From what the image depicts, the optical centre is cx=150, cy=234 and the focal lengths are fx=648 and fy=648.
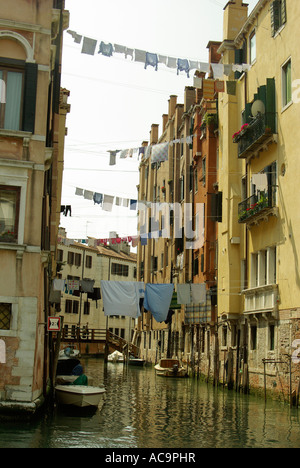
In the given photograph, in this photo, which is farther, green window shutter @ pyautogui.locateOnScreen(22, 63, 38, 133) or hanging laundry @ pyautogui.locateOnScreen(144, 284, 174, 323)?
hanging laundry @ pyautogui.locateOnScreen(144, 284, 174, 323)

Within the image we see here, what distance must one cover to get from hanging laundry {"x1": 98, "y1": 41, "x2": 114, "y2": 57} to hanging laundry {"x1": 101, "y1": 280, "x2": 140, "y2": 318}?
1815cm

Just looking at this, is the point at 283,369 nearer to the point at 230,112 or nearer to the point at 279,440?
the point at 279,440

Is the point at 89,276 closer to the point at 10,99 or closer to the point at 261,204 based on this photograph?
the point at 261,204

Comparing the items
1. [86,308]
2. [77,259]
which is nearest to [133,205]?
[77,259]

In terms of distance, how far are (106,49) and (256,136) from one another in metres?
8.77

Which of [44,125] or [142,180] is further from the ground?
[142,180]

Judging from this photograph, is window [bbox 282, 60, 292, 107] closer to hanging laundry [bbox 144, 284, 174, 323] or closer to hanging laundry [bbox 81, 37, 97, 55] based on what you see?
hanging laundry [bbox 81, 37, 97, 55]

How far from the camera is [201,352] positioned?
37.9 m

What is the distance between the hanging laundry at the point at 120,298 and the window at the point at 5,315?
1917cm

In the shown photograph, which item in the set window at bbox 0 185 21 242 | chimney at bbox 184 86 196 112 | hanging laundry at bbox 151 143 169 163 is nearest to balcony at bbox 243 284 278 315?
hanging laundry at bbox 151 143 169 163

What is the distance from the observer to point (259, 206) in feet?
85.7

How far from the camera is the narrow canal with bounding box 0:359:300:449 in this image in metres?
14.6

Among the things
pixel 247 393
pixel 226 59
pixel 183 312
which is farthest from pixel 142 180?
pixel 247 393
